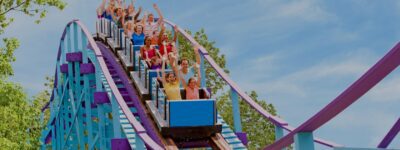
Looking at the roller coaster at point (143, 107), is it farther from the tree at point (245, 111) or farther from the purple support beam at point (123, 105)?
the tree at point (245, 111)

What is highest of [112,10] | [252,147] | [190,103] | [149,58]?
[112,10]

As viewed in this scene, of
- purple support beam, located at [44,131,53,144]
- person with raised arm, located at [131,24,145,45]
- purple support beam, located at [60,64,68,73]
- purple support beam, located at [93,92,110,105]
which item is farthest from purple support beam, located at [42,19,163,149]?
purple support beam, located at [44,131,53,144]

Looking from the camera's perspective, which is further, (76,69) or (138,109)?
(76,69)

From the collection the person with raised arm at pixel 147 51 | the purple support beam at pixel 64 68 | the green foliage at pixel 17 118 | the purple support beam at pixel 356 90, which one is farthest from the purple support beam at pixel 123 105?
the purple support beam at pixel 356 90

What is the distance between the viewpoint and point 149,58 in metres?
11.2

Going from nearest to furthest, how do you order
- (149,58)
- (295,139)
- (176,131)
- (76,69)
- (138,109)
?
(295,139), (176,131), (138,109), (149,58), (76,69)

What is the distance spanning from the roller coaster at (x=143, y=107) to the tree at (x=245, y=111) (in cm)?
374

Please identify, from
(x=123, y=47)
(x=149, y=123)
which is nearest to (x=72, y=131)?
A: (x=123, y=47)

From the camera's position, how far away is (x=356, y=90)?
3.61 metres

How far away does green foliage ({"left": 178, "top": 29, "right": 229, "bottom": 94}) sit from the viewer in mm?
17766

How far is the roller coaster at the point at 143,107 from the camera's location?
4012mm

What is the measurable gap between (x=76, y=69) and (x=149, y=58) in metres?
2.66

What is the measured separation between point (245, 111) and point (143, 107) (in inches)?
286

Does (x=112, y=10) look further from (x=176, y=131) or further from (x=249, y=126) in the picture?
(x=176, y=131)
